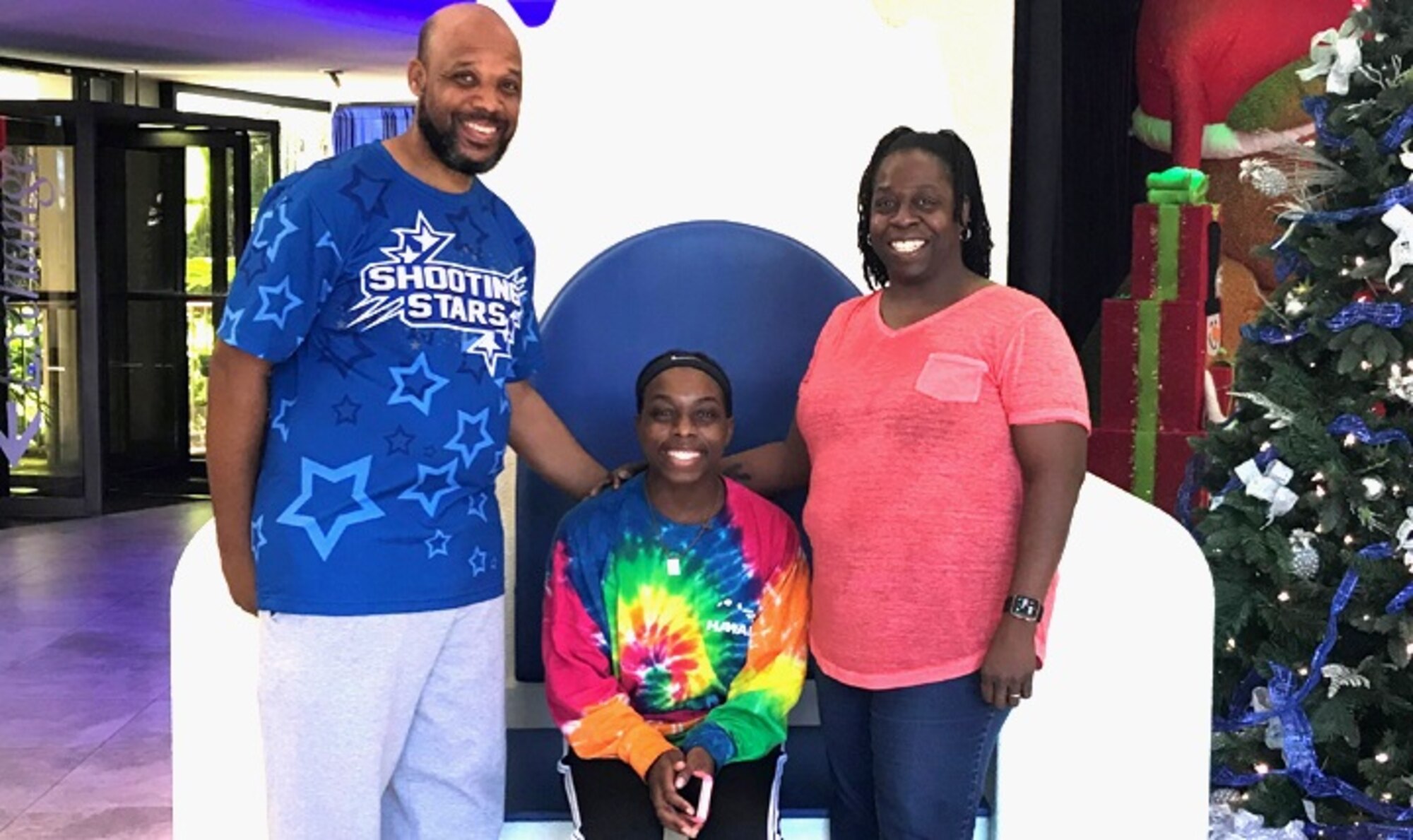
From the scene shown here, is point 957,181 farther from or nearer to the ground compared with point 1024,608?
farther from the ground

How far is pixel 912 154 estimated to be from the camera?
1813mm

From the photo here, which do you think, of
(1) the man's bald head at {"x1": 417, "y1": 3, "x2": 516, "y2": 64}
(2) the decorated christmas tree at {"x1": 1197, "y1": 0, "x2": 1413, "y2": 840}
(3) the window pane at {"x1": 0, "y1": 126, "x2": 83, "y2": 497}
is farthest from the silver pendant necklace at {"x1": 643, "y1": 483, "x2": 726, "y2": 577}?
(3) the window pane at {"x1": 0, "y1": 126, "x2": 83, "y2": 497}

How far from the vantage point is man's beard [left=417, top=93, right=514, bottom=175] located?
1758mm

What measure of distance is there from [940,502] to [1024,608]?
153 mm

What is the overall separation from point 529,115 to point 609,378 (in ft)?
1.76

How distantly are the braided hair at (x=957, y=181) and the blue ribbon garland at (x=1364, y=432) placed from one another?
1.33 m

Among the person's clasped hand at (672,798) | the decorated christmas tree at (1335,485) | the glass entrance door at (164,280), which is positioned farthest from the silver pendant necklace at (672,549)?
the glass entrance door at (164,280)

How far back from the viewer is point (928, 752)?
1.74m

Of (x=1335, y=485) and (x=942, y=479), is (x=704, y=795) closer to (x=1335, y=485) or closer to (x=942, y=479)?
(x=942, y=479)

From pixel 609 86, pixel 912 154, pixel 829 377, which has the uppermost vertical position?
pixel 609 86

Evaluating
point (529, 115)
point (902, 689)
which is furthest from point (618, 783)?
point (529, 115)

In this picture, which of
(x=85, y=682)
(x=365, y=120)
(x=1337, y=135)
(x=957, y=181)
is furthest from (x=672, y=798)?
(x=365, y=120)

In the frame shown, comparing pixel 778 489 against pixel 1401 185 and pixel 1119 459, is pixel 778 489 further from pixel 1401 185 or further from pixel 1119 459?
pixel 1119 459

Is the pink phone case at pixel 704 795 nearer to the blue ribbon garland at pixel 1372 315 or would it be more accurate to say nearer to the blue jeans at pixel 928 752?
the blue jeans at pixel 928 752
